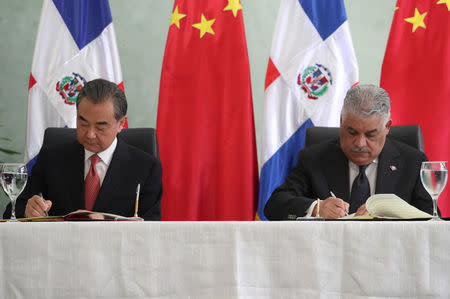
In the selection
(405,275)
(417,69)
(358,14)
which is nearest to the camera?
(405,275)

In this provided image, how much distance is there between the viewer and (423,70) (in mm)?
2945

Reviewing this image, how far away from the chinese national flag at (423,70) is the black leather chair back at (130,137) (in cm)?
145

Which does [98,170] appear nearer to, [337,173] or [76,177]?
[76,177]

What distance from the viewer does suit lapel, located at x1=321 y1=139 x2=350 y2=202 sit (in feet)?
7.48

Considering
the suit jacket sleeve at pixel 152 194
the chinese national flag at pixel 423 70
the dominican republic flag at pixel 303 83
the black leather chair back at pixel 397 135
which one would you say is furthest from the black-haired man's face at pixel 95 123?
A: the chinese national flag at pixel 423 70

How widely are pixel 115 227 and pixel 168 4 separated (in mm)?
2987

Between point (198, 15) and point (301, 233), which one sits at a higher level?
point (198, 15)

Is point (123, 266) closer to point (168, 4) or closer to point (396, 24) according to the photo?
point (396, 24)

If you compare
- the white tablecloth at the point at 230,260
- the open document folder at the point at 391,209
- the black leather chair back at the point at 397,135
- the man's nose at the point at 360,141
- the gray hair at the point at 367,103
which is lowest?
the white tablecloth at the point at 230,260

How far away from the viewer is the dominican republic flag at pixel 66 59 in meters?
3.06

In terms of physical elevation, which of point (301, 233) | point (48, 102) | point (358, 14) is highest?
point (358, 14)

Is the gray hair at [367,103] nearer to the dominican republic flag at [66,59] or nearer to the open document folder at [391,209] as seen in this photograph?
the open document folder at [391,209]

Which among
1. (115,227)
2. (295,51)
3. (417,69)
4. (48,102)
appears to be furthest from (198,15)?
(115,227)

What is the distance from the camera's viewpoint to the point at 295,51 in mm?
3037
